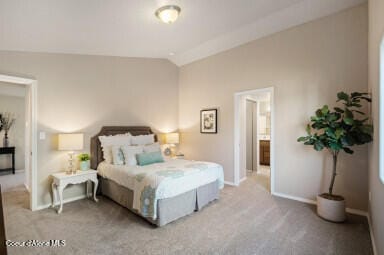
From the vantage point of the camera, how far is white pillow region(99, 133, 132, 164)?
3876 millimetres

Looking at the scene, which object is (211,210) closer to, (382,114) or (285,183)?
(285,183)

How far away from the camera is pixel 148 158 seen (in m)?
3.71

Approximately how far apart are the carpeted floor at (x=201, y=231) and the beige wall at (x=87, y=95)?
786mm

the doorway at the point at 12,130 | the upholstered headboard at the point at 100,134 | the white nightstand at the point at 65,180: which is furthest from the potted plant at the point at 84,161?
the doorway at the point at 12,130

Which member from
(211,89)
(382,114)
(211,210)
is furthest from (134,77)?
(382,114)

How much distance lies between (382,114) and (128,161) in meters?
3.50

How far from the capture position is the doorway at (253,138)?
13.9 ft

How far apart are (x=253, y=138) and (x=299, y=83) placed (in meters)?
2.55

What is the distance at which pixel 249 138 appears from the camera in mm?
5848

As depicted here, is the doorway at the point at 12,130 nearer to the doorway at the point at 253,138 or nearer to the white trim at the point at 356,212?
the doorway at the point at 253,138

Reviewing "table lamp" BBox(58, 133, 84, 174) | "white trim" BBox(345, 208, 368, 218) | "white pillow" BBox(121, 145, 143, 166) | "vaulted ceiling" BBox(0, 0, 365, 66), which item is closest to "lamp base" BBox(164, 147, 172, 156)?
"white pillow" BBox(121, 145, 143, 166)

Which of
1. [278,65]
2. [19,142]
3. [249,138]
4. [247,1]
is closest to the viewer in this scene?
[247,1]

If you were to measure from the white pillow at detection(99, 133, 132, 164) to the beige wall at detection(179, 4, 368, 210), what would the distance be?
1973 millimetres

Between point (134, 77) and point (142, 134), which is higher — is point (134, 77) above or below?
above
